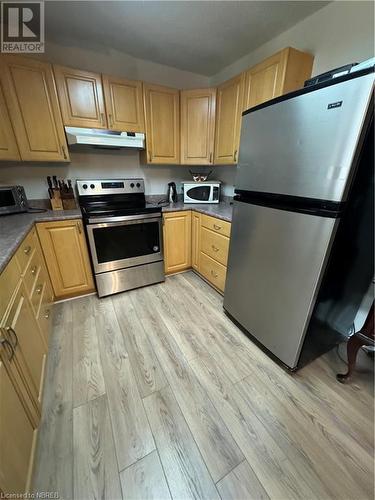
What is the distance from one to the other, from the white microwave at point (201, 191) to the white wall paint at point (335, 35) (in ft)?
4.34

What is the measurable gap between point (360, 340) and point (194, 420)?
1.07 meters

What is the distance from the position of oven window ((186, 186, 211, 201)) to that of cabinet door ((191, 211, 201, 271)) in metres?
0.28

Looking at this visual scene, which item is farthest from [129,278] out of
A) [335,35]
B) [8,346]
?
[335,35]

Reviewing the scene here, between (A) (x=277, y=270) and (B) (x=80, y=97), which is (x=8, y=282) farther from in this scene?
(B) (x=80, y=97)

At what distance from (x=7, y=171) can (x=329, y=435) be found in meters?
3.30

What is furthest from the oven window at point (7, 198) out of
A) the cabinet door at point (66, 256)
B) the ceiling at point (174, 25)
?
the ceiling at point (174, 25)

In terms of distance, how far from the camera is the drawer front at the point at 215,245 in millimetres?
2025

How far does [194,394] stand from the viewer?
4.14 ft

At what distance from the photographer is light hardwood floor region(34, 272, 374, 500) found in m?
0.90

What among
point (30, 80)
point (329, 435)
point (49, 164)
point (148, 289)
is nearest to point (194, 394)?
point (329, 435)

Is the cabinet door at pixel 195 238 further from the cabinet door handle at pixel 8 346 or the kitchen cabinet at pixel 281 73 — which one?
the cabinet door handle at pixel 8 346

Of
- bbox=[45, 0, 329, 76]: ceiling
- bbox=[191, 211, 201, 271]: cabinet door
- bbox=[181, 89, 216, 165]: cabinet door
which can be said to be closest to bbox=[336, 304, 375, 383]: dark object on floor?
bbox=[191, 211, 201, 271]: cabinet door

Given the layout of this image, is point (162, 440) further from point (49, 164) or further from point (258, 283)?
point (49, 164)

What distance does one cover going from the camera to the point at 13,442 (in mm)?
742
